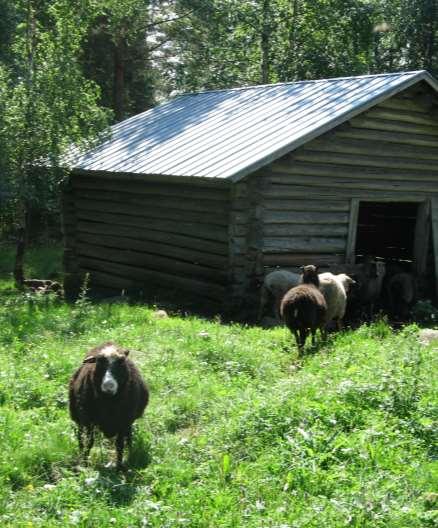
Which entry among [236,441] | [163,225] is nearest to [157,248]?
[163,225]

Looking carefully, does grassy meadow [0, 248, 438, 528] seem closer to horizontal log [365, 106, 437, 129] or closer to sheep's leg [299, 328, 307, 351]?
sheep's leg [299, 328, 307, 351]

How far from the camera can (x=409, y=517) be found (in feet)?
15.8

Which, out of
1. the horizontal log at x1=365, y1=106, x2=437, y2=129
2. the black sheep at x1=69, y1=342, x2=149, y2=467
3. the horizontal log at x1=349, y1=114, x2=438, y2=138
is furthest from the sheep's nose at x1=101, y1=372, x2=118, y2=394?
the horizontal log at x1=365, y1=106, x2=437, y2=129

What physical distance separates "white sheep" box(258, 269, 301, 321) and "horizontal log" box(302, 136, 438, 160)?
2.32m

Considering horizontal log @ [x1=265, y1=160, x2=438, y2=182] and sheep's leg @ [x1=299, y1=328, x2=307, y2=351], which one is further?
horizontal log @ [x1=265, y1=160, x2=438, y2=182]

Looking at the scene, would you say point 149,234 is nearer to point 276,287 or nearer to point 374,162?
point 276,287

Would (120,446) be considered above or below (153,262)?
below

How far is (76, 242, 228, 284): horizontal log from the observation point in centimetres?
1356

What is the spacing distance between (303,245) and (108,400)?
8.55 meters

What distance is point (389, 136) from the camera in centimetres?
1491

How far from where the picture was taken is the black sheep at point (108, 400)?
5.71 metres

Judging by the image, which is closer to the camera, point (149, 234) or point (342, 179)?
point (342, 179)

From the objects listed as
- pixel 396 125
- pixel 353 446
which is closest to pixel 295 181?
pixel 396 125

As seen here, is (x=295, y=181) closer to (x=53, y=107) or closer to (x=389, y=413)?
(x=53, y=107)
